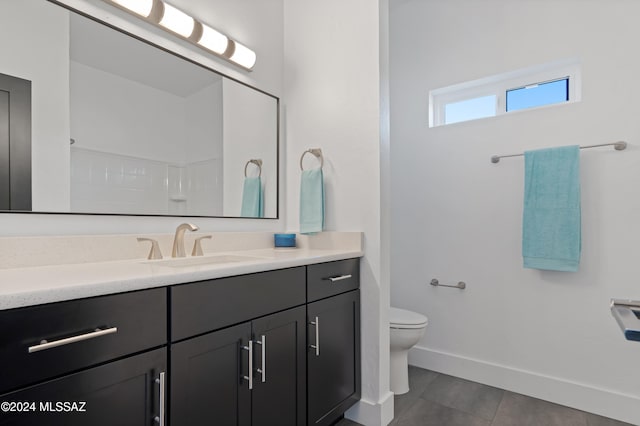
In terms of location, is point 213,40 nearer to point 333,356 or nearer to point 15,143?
point 15,143

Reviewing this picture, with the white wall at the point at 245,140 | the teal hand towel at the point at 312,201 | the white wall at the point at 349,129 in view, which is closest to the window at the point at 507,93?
the white wall at the point at 349,129

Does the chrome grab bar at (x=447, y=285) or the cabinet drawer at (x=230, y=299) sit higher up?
the cabinet drawer at (x=230, y=299)

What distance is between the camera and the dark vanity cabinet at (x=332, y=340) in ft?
4.94

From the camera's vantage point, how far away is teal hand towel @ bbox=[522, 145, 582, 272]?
191 cm

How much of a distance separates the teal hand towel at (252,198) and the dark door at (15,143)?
3.16ft

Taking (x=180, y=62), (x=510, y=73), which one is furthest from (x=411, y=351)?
(x=180, y=62)

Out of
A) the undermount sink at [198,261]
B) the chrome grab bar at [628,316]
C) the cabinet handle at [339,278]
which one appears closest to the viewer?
the chrome grab bar at [628,316]

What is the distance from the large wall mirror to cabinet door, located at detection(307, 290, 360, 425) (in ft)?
2.44

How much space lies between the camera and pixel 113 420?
0.85m

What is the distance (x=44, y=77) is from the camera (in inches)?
48.3

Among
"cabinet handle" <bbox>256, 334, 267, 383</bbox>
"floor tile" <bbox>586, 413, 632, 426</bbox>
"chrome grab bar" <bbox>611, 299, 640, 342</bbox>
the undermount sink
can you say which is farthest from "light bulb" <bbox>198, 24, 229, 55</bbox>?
"floor tile" <bbox>586, 413, 632, 426</bbox>

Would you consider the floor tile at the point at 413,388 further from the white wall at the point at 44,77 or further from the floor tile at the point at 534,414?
the white wall at the point at 44,77

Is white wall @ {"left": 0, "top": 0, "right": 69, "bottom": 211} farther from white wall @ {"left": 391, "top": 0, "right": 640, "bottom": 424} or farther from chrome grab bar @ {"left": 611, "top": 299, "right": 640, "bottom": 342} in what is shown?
white wall @ {"left": 391, "top": 0, "right": 640, "bottom": 424}

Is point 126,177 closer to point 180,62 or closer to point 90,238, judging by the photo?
point 90,238
